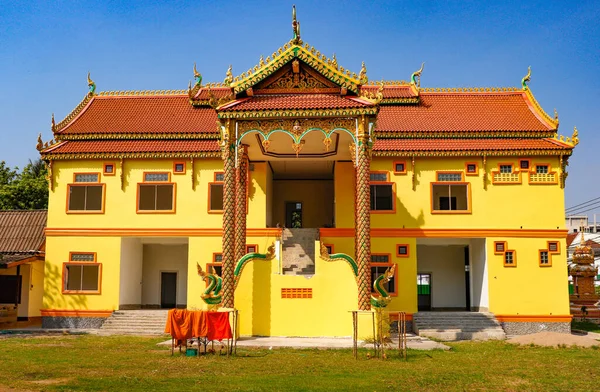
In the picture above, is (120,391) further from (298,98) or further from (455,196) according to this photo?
(455,196)

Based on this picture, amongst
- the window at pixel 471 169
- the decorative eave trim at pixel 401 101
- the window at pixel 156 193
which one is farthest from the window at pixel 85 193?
the window at pixel 471 169

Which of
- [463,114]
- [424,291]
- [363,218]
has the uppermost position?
[463,114]

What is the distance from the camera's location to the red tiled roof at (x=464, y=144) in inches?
917

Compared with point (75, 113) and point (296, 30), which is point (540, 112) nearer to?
point (296, 30)

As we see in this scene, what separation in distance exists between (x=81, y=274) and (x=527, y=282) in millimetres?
17261

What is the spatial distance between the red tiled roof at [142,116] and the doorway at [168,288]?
647cm

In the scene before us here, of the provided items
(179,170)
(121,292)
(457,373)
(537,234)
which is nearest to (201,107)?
(179,170)

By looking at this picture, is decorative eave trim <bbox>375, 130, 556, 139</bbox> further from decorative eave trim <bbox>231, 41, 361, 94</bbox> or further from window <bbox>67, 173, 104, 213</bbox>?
window <bbox>67, 173, 104, 213</bbox>

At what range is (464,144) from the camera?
78.0ft

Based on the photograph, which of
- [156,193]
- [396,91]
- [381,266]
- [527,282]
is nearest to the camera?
[527,282]

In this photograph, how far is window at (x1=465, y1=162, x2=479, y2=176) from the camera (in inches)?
926

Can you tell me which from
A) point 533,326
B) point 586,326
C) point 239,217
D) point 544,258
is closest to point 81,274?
point 239,217

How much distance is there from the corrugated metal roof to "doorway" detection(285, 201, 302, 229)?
10421 mm

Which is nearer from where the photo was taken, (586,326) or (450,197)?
(450,197)
